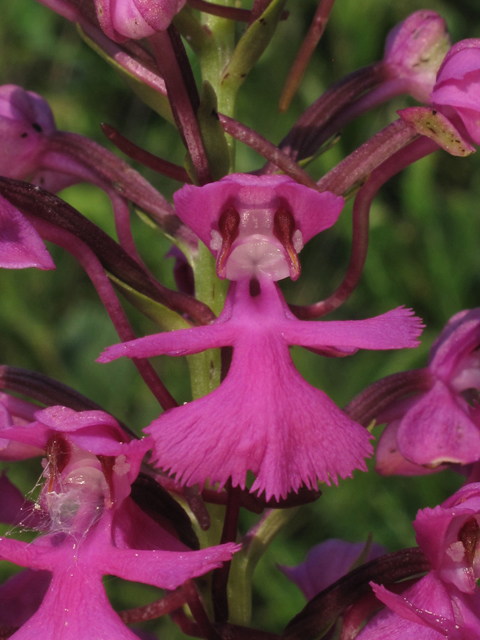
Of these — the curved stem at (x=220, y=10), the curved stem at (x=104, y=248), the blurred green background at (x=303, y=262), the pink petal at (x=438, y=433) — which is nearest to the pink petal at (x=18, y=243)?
the curved stem at (x=104, y=248)

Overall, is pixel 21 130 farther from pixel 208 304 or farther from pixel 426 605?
pixel 426 605

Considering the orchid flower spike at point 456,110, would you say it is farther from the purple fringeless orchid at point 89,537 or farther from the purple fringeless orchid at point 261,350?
the purple fringeless orchid at point 89,537

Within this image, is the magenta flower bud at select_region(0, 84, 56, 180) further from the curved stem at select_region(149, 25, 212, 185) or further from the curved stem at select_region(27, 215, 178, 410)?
the curved stem at select_region(149, 25, 212, 185)

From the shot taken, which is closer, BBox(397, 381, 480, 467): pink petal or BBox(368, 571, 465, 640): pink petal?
BBox(368, 571, 465, 640): pink petal

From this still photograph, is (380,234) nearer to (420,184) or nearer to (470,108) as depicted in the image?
(420,184)

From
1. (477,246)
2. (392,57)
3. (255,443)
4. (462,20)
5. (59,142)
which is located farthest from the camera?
(462,20)

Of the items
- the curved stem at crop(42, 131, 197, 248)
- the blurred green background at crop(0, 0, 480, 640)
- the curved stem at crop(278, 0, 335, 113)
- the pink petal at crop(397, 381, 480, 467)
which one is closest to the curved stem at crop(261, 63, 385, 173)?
the curved stem at crop(278, 0, 335, 113)

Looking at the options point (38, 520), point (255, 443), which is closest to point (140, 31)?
point (255, 443)
